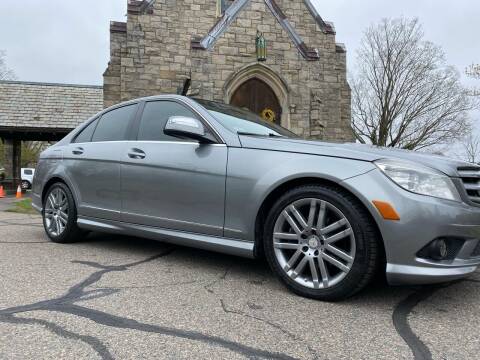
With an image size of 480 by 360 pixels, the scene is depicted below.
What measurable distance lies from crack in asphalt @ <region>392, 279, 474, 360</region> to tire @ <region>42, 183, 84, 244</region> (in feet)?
11.5

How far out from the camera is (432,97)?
3012 centimetres

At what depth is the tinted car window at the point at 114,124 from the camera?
14.7 feet

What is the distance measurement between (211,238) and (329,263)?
1019 mm

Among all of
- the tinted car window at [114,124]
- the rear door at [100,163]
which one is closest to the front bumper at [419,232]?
the rear door at [100,163]

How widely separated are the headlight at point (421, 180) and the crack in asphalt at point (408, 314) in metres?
0.79

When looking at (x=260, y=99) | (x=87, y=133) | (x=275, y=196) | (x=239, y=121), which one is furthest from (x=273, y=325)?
(x=260, y=99)

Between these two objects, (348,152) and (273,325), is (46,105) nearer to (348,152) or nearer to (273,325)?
(348,152)

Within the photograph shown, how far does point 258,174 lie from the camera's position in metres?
3.28

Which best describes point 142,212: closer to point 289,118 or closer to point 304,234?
point 304,234

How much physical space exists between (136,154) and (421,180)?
8.39ft

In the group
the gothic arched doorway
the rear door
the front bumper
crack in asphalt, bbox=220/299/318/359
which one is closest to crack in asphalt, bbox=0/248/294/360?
crack in asphalt, bbox=220/299/318/359

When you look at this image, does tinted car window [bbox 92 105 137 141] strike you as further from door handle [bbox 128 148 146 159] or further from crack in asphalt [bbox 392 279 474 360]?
crack in asphalt [bbox 392 279 474 360]

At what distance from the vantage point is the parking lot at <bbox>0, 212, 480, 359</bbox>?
2232mm

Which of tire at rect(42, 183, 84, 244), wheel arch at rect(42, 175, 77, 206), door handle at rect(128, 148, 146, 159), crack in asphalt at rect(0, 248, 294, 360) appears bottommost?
crack in asphalt at rect(0, 248, 294, 360)
